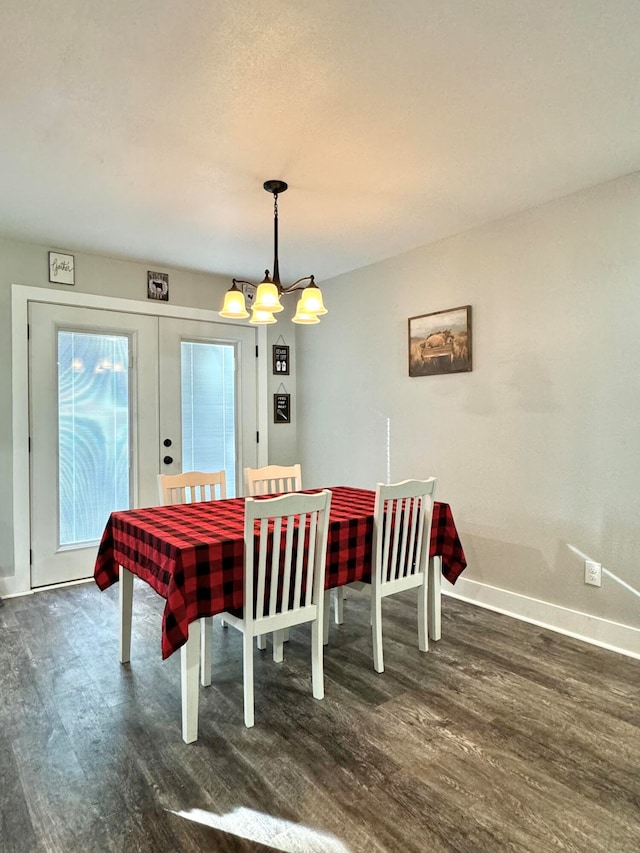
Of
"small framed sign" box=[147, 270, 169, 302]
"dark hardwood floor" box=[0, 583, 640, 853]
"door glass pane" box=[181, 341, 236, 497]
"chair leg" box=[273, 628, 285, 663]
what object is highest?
"small framed sign" box=[147, 270, 169, 302]

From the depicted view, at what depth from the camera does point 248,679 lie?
198 cm

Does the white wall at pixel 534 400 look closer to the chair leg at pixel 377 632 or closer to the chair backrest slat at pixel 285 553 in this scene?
the chair leg at pixel 377 632

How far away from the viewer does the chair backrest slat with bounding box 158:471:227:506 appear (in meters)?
2.87

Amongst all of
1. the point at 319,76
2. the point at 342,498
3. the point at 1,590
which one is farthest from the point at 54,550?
the point at 319,76

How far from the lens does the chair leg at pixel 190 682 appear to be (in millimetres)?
1867

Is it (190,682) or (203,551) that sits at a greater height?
(203,551)

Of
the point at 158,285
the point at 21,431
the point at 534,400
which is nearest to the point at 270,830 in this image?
the point at 534,400

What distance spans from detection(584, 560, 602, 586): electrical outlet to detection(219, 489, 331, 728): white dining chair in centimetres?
160

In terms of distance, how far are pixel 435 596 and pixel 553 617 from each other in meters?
0.79

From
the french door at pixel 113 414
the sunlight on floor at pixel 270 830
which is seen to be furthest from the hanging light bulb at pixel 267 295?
the sunlight on floor at pixel 270 830

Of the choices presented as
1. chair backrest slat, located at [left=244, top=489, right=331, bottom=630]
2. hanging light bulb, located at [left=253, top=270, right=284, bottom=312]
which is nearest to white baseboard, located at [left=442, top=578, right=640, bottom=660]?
chair backrest slat, located at [left=244, top=489, right=331, bottom=630]

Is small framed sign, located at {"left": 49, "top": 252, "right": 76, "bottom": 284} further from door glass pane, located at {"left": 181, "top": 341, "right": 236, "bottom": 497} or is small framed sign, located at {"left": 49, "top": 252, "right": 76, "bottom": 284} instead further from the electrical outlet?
the electrical outlet

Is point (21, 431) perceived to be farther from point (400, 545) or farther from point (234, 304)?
point (400, 545)

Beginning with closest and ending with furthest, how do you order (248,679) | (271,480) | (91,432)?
(248,679) → (271,480) → (91,432)
